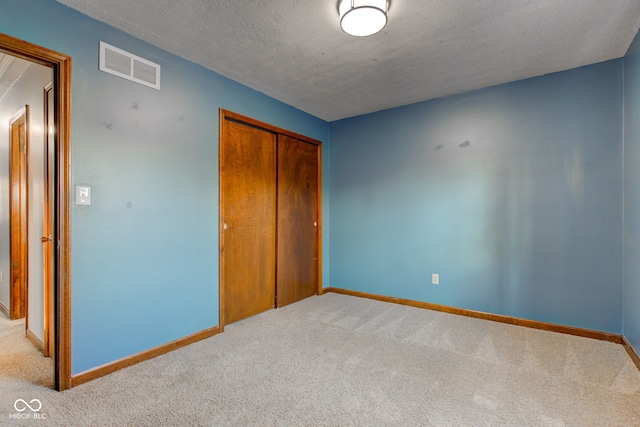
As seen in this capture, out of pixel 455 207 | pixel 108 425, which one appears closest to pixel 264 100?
pixel 455 207

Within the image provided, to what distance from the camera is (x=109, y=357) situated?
210 centimetres

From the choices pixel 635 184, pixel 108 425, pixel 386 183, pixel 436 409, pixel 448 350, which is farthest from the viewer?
pixel 386 183

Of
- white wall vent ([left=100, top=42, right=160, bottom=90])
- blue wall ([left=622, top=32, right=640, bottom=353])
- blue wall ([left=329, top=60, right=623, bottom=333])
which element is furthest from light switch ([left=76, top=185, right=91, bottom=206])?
blue wall ([left=622, top=32, right=640, bottom=353])

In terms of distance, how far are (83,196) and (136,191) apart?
334mm

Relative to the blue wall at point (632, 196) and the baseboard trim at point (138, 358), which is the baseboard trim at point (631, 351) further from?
the baseboard trim at point (138, 358)

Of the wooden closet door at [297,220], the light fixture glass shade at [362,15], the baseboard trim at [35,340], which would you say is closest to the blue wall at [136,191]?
the baseboard trim at [35,340]

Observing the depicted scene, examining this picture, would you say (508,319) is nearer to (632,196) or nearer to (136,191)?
(632,196)

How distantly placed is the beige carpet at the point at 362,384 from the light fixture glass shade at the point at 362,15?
225cm

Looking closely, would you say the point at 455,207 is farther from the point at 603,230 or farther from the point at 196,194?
the point at 196,194

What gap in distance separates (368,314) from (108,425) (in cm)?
239

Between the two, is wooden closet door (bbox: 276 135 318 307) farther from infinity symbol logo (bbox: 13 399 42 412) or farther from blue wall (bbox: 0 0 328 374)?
infinity symbol logo (bbox: 13 399 42 412)

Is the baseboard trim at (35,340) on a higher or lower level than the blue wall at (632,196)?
lower

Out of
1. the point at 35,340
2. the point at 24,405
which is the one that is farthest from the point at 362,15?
the point at 35,340

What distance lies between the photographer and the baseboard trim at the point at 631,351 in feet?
7.05
